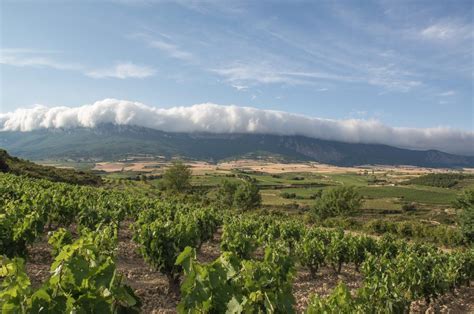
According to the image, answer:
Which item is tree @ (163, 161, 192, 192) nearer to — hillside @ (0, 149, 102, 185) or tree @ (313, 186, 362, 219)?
hillside @ (0, 149, 102, 185)

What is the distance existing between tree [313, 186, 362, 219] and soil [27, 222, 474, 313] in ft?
153

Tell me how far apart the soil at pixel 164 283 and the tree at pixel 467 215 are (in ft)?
82.2

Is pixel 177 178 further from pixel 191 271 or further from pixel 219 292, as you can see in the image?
pixel 191 271

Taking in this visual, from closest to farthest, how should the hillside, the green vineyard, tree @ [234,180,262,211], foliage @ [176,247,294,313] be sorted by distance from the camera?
the green vineyard, foliage @ [176,247,294,313], the hillside, tree @ [234,180,262,211]

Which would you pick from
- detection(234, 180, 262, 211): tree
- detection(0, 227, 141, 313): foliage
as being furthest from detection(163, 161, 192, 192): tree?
detection(0, 227, 141, 313): foliage

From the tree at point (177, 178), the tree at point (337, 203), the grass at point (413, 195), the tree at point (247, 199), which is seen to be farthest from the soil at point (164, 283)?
the grass at point (413, 195)

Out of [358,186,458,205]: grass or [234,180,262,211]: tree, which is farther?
[358,186,458,205]: grass

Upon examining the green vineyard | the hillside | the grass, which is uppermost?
the green vineyard

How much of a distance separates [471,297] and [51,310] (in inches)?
735

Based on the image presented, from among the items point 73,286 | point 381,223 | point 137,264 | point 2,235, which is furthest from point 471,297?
point 381,223

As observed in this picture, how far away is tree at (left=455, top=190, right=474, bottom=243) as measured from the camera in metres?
39.8

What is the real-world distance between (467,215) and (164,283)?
40.5m

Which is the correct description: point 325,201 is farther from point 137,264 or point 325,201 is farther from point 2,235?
point 2,235

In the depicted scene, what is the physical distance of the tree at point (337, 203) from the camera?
65688 millimetres
